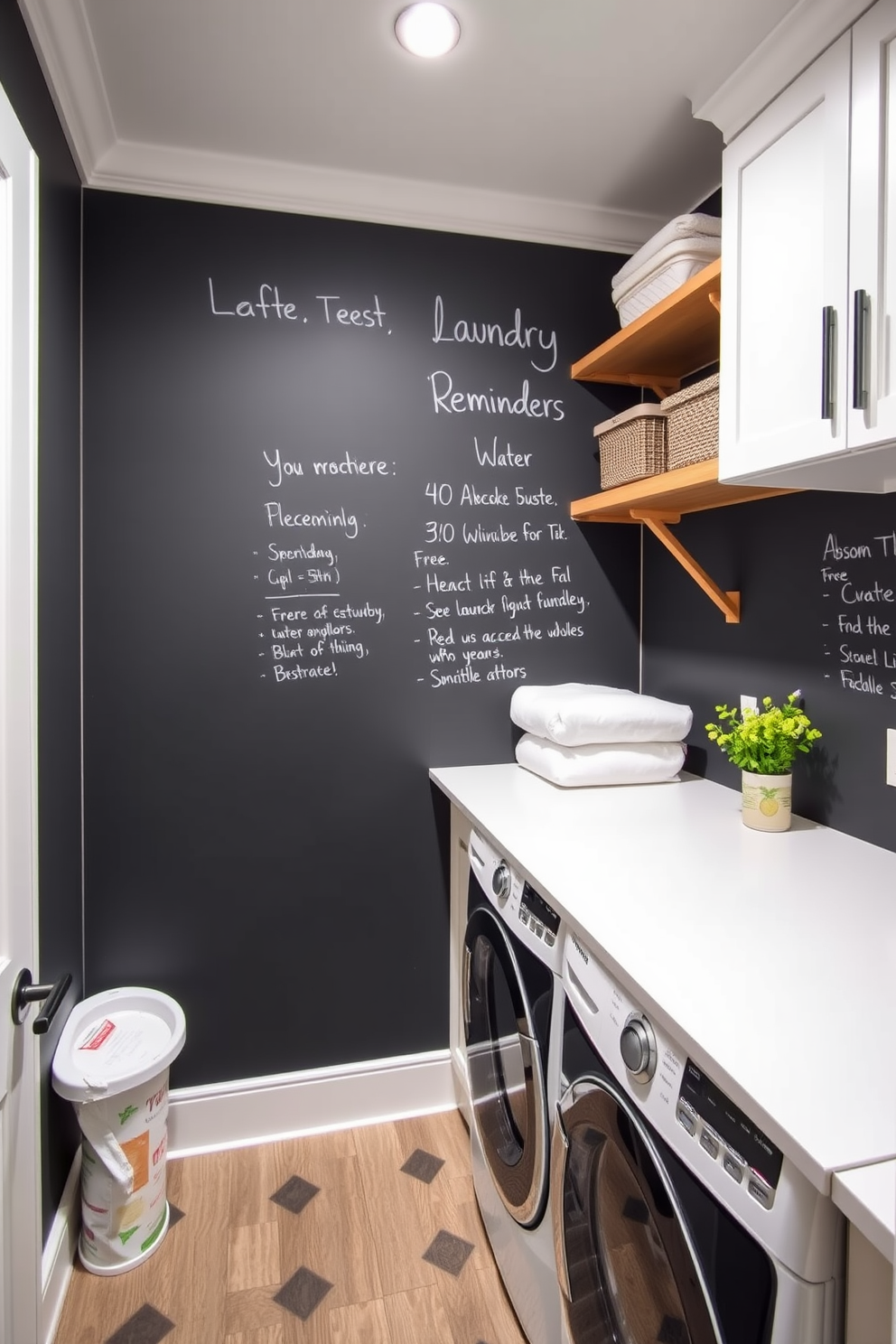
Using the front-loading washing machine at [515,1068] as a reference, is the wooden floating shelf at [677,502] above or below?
above

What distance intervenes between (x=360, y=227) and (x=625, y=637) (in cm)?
136

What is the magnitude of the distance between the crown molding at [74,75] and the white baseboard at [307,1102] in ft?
7.59

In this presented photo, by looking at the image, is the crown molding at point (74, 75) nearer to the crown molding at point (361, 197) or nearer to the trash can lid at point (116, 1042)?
the crown molding at point (361, 197)

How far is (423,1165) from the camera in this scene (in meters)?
1.92

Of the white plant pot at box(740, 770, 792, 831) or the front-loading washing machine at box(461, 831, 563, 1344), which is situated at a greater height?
the white plant pot at box(740, 770, 792, 831)

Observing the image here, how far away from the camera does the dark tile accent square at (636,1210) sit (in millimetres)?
889

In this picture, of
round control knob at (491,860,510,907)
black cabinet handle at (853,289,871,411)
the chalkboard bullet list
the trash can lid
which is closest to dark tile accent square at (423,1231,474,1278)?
the trash can lid

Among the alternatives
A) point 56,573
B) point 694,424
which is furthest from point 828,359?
point 56,573

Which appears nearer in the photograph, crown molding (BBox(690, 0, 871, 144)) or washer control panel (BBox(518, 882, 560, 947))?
crown molding (BBox(690, 0, 871, 144))

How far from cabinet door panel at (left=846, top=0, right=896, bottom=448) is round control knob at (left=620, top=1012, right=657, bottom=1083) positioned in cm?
84

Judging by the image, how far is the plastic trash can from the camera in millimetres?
1574

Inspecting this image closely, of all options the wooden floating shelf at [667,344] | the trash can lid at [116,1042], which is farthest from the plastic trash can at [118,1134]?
the wooden floating shelf at [667,344]

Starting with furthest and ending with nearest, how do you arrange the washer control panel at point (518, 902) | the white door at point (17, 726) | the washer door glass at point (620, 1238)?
the washer control panel at point (518, 902) < the white door at point (17, 726) < the washer door glass at point (620, 1238)

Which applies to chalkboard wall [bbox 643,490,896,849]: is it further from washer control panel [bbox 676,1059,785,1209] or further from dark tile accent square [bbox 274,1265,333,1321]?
dark tile accent square [bbox 274,1265,333,1321]
